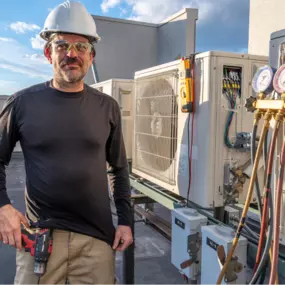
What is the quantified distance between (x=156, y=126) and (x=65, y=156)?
0.95 meters

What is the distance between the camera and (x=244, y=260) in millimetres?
1459

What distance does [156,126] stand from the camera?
2.25 m

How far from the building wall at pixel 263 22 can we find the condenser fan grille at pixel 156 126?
1.78 m

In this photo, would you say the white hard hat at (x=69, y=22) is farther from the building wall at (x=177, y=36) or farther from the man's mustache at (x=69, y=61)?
the building wall at (x=177, y=36)

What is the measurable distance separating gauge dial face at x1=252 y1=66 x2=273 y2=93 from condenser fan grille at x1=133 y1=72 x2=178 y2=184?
725 mm

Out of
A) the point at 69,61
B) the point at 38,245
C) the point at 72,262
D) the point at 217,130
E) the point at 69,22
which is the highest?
the point at 69,22

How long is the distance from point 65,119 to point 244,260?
3.35 feet

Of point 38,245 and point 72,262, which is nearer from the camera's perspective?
point 38,245

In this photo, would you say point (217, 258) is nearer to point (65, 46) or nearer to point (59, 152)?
point (59, 152)

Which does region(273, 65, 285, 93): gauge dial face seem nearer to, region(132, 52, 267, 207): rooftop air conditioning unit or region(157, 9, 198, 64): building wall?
region(132, 52, 267, 207): rooftop air conditioning unit

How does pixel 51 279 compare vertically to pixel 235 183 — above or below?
below

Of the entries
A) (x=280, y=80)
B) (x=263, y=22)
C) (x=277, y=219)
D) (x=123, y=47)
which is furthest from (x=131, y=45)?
(x=277, y=219)

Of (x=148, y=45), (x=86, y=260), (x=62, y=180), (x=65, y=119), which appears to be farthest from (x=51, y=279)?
(x=148, y=45)

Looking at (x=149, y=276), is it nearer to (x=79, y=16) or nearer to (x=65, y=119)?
(x=65, y=119)
